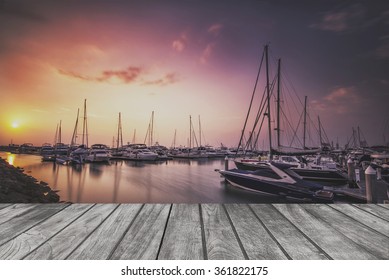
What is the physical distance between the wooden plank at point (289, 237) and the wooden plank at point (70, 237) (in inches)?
47.6

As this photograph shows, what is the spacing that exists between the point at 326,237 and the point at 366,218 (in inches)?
27.5

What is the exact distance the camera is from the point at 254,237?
1499 millimetres

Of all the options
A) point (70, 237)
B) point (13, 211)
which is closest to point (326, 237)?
point (70, 237)

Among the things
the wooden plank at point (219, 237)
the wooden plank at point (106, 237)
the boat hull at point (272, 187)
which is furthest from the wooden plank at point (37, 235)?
the boat hull at point (272, 187)

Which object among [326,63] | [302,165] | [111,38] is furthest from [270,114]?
[111,38]

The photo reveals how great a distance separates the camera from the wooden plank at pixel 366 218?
5.66ft

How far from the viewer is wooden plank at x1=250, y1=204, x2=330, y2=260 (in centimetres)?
130

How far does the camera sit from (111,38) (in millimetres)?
3596

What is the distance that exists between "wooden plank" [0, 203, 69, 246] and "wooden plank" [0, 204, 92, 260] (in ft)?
0.18

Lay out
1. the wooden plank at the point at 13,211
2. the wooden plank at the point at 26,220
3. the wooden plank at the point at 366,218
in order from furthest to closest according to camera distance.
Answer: the wooden plank at the point at 13,211
the wooden plank at the point at 366,218
the wooden plank at the point at 26,220

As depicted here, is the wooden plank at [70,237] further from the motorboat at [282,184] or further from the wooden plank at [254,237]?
the motorboat at [282,184]

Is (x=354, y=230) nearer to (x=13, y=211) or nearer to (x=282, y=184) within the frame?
(x=13, y=211)

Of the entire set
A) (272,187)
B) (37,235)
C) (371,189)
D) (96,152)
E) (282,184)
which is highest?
(96,152)
